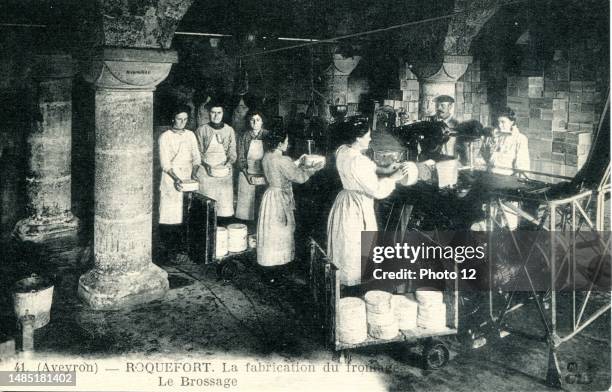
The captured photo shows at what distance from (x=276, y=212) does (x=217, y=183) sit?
1.69 meters

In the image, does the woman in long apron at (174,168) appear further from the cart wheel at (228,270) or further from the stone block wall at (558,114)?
the stone block wall at (558,114)

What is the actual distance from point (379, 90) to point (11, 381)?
404 inches

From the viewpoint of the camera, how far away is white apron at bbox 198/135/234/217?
775cm

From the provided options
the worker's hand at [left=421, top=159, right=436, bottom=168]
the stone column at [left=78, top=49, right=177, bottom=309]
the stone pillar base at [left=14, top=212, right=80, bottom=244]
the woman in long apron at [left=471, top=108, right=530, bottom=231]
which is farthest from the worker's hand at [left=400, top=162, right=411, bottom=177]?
the stone pillar base at [left=14, top=212, right=80, bottom=244]

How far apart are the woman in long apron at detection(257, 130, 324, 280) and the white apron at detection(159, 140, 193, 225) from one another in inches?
57.4

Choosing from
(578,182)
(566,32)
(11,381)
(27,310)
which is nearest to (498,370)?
(578,182)

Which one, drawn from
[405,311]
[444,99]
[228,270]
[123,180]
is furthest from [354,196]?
[444,99]

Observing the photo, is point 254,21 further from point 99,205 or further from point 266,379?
point 266,379

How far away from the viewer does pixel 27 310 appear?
513cm

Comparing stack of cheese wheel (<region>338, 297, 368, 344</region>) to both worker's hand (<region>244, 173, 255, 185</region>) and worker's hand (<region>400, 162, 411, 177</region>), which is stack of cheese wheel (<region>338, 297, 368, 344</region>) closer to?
worker's hand (<region>400, 162, 411, 177</region>)

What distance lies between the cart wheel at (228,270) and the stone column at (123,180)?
0.88 meters

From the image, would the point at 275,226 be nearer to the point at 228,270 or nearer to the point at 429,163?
the point at 228,270

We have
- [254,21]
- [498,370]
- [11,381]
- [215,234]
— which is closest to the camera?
[11,381]

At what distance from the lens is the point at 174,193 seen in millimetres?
7312
